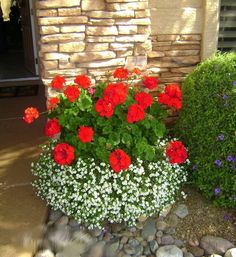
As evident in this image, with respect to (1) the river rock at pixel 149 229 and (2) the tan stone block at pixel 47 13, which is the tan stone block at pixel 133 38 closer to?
(2) the tan stone block at pixel 47 13

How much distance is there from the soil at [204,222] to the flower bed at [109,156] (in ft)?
0.66

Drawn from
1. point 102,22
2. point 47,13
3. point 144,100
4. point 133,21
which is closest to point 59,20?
point 47,13

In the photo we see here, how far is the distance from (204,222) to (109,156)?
0.86m

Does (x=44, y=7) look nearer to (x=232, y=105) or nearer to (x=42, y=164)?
(x=42, y=164)

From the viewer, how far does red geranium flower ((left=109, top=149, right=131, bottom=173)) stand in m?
2.63

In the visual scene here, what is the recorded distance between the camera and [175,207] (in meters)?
2.99

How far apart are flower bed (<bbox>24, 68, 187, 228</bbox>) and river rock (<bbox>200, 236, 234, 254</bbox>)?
369 mm

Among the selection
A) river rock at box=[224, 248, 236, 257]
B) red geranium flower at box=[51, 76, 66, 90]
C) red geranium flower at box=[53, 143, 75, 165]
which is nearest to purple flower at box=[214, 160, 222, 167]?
river rock at box=[224, 248, 236, 257]

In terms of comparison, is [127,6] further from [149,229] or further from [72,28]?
[149,229]

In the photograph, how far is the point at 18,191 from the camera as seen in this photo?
3.21m

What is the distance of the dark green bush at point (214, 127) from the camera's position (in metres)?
2.76

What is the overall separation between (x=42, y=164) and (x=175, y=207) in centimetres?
107

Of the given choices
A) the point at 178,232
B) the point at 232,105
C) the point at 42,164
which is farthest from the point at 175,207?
the point at 42,164

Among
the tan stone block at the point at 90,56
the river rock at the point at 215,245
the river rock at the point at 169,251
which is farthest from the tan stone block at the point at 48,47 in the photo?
the river rock at the point at 215,245
